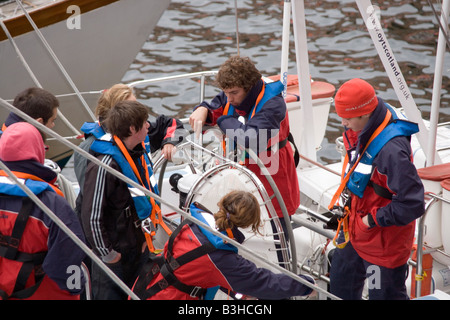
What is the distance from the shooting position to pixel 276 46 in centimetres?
1196

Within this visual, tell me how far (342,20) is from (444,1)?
909 cm

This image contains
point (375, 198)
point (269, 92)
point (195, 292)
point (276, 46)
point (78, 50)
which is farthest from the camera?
point (276, 46)

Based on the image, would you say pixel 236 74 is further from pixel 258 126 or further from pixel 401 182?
pixel 401 182

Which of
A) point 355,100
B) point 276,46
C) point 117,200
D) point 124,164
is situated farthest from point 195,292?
point 276,46

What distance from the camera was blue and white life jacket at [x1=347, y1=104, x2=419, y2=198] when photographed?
2.89 meters

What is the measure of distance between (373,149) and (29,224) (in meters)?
1.62

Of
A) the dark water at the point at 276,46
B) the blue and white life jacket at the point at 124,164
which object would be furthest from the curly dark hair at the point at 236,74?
the dark water at the point at 276,46

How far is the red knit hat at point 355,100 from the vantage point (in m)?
2.87

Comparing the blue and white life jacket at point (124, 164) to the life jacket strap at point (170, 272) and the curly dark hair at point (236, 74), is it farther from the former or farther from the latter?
the curly dark hair at point (236, 74)

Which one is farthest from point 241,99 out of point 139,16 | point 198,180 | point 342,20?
point 342,20

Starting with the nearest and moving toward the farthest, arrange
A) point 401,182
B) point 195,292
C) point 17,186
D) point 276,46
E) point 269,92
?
point 17,186 < point 195,292 < point 401,182 < point 269,92 < point 276,46

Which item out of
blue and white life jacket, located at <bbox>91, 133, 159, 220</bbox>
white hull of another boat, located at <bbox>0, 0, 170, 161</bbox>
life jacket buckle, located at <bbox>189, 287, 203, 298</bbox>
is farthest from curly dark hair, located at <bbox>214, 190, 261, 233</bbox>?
white hull of another boat, located at <bbox>0, 0, 170, 161</bbox>
